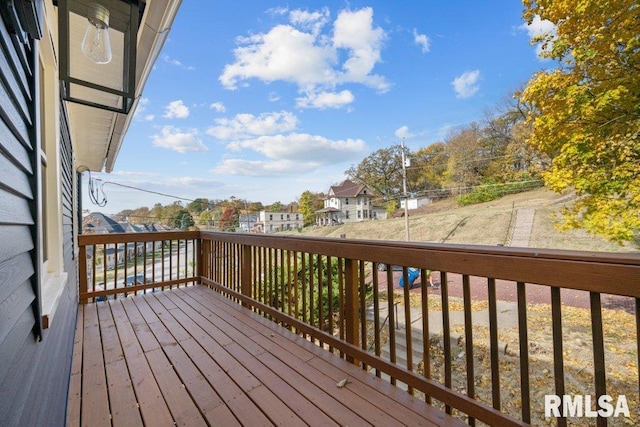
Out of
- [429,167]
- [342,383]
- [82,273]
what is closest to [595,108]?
[342,383]

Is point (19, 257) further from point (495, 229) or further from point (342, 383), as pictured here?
point (495, 229)

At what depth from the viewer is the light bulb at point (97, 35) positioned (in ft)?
3.66

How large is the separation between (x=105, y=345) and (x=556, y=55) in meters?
7.23

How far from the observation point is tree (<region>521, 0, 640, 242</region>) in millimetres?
4086

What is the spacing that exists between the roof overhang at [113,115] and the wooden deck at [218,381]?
6.03 feet

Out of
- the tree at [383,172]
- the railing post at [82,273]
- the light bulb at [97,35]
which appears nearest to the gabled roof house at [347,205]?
the tree at [383,172]

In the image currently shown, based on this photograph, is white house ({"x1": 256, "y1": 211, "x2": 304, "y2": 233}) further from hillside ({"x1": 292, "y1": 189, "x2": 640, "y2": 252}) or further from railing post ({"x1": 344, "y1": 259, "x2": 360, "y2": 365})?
railing post ({"x1": 344, "y1": 259, "x2": 360, "y2": 365})

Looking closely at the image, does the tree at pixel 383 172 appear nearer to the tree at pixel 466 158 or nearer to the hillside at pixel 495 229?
the tree at pixel 466 158

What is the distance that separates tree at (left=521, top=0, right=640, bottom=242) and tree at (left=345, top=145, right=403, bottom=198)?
2735 cm

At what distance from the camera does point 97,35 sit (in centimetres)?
118

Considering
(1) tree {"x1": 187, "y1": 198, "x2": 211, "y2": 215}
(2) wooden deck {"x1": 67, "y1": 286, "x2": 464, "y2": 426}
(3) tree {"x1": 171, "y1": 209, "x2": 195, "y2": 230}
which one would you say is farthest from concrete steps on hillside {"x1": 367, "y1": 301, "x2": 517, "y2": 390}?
(1) tree {"x1": 187, "y1": 198, "x2": 211, "y2": 215}

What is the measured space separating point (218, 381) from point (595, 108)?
5945mm

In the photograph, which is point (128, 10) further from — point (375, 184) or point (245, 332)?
point (375, 184)

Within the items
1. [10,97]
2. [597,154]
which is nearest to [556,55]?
[597,154]
